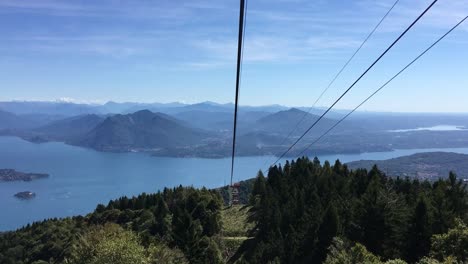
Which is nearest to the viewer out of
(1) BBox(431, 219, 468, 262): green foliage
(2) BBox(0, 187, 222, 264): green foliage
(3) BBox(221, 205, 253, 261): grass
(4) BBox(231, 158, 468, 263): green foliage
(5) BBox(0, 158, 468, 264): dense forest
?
(1) BBox(431, 219, 468, 262): green foliage

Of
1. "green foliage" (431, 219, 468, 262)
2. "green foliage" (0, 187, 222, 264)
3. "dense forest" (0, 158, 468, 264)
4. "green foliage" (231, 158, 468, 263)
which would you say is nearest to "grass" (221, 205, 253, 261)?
"dense forest" (0, 158, 468, 264)

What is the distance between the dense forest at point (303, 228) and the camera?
106ft

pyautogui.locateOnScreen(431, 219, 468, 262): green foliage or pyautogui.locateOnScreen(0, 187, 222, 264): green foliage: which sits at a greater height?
pyautogui.locateOnScreen(431, 219, 468, 262): green foliage

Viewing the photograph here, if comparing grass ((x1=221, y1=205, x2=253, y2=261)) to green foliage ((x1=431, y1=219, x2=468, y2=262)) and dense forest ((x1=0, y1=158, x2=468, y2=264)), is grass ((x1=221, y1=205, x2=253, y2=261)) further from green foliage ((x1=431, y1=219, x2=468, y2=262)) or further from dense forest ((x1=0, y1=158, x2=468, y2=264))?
green foliage ((x1=431, y1=219, x2=468, y2=262))

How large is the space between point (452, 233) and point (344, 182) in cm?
3537

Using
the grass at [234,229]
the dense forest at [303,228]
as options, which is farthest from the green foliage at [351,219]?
the grass at [234,229]

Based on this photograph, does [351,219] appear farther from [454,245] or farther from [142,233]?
[142,233]

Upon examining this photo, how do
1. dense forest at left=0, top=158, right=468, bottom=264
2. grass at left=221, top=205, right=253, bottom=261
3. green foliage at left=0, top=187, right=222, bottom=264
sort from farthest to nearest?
1. grass at left=221, top=205, right=253, bottom=261
2. green foliage at left=0, top=187, right=222, bottom=264
3. dense forest at left=0, top=158, right=468, bottom=264

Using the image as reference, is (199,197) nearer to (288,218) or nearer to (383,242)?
(288,218)

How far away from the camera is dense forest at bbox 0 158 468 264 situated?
1273 inches

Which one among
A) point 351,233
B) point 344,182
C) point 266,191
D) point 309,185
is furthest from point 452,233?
point 266,191

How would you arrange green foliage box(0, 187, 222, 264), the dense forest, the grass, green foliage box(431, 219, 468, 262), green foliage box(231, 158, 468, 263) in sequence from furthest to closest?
the grass → green foliage box(231, 158, 468, 263) → green foliage box(0, 187, 222, 264) → the dense forest → green foliage box(431, 219, 468, 262)

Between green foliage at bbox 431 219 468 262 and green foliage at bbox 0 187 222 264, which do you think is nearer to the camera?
green foliage at bbox 431 219 468 262

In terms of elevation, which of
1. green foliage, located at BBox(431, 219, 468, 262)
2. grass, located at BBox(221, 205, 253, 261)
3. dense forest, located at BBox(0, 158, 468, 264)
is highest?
green foliage, located at BBox(431, 219, 468, 262)
